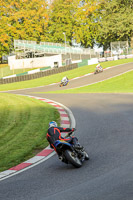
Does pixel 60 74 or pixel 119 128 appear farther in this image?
pixel 60 74

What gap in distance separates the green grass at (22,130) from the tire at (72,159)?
1.79 meters

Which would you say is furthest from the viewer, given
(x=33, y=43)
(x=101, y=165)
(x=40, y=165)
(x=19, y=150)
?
(x=33, y=43)

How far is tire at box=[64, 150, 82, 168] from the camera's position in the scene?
8000mm

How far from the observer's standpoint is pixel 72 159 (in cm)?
803

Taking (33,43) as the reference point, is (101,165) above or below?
below

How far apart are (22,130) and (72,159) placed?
5093 millimetres

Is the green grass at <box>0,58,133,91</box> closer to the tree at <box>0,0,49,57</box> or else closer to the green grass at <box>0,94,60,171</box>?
the green grass at <box>0,94,60,171</box>

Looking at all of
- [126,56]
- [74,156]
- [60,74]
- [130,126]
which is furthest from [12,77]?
[74,156]

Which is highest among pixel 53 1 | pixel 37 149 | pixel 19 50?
pixel 53 1

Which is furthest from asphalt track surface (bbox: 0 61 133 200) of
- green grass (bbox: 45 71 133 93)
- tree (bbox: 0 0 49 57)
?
tree (bbox: 0 0 49 57)

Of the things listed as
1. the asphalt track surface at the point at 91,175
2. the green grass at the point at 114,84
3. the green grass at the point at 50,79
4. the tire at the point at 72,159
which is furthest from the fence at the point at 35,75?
the tire at the point at 72,159

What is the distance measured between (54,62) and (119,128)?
142 feet

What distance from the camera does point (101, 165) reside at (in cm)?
798

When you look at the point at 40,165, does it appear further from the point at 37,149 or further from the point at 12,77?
the point at 12,77
